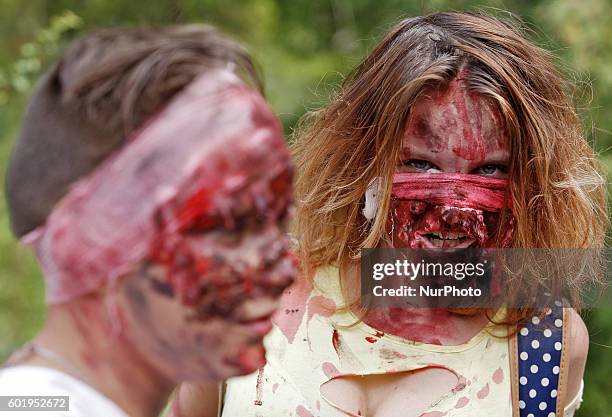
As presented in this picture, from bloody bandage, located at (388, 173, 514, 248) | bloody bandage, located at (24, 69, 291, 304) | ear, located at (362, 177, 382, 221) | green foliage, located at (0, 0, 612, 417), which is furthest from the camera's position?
green foliage, located at (0, 0, 612, 417)

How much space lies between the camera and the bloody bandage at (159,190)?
4.92 feet

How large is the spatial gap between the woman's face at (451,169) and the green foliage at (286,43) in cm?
81

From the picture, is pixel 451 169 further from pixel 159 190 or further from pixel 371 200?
pixel 159 190

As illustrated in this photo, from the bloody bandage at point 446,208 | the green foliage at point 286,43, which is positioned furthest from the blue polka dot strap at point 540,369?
the green foliage at point 286,43

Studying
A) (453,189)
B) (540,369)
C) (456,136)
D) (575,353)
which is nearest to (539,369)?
(540,369)

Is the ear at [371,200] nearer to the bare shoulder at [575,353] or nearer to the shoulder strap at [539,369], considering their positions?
the shoulder strap at [539,369]

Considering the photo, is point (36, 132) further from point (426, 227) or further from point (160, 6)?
point (160, 6)

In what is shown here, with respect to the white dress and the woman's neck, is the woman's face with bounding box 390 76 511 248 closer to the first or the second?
the white dress

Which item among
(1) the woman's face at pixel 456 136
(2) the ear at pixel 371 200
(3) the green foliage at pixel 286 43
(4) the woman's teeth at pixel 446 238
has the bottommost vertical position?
(3) the green foliage at pixel 286 43

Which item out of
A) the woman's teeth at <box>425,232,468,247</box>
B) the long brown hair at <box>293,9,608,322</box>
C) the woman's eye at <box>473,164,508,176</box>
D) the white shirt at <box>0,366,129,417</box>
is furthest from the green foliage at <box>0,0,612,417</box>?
the white shirt at <box>0,366,129,417</box>

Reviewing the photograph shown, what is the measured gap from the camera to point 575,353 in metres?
2.49

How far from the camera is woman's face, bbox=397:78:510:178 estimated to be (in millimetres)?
2357

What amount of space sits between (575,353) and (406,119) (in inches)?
31.5

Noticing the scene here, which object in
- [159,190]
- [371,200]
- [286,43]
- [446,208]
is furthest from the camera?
[286,43]
